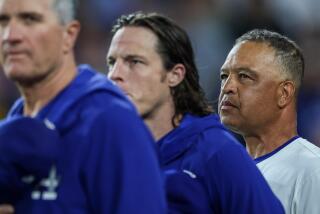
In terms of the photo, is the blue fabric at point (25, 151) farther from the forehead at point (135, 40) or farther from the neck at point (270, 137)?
the neck at point (270, 137)

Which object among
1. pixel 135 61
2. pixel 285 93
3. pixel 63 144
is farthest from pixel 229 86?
pixel 63 144

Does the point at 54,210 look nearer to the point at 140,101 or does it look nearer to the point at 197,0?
the point at 140,101

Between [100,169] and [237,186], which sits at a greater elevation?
[100,169]

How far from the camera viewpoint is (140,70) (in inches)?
138

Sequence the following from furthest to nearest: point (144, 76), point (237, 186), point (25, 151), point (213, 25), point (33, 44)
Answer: point (213, 25)
point (144, 76)
point (237, 186)
point (33, 44)
point (25, 151)

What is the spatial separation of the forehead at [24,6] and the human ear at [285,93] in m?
1.81

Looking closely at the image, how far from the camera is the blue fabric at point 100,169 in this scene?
2402 mm

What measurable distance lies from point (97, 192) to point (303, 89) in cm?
552

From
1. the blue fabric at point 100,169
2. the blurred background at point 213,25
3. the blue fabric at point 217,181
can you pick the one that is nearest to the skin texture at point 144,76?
the blue fabric at point 217,181

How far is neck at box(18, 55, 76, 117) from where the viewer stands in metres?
2.56

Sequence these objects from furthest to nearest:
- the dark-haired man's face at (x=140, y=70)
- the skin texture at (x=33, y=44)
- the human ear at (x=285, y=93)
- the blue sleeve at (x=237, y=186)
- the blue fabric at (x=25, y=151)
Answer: the human ear at (x=285, y=93), the dark-haired man's face at (x=140, y=70), the blue sleeve at (x=237, y=186), the skin texture at (x=33, y=44), the blue fabric at (x=25, y=151)

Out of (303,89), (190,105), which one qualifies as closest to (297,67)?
(190,105)

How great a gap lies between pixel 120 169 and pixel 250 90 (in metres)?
1.70

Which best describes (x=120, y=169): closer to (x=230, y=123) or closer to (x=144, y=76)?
(x=144, y=76)
